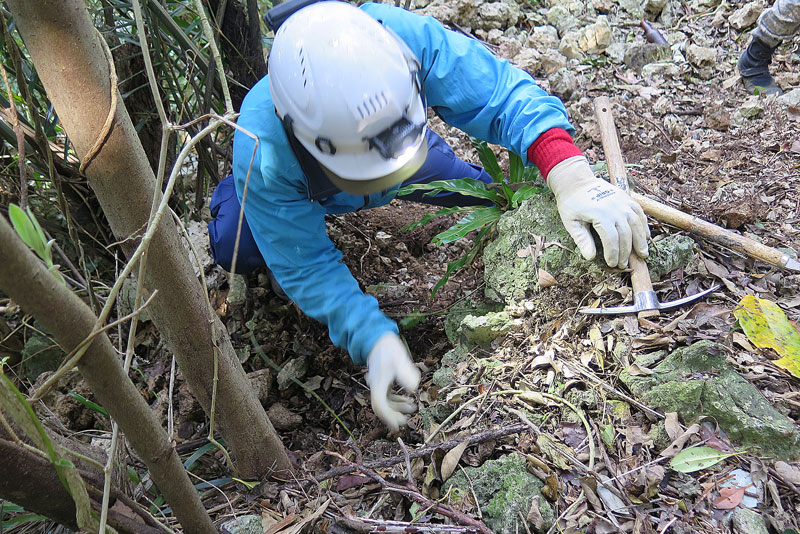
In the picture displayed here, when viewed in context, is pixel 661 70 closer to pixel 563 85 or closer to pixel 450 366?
pixel 563 85

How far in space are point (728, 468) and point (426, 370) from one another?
1.19m

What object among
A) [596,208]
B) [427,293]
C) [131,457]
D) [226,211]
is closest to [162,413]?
[131,457]

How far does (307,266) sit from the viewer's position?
2201 millimetres

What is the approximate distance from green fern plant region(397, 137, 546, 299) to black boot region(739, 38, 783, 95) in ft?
6.73

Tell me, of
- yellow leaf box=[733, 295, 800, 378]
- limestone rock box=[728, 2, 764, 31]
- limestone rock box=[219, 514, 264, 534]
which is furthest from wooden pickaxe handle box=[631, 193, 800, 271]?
limestone rock box=[728, 2, 764, 31]

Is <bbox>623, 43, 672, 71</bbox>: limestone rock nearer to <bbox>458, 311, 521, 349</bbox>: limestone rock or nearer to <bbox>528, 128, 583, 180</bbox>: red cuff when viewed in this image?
<bbox>528, 128, 583, 180</bbox>: red cuff

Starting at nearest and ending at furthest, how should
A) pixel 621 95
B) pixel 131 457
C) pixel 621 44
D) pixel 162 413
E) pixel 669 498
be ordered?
1. pixel 669 498
2. pixel 131 457
3. pixel 162 413
4. pixel 621 95
5. pixel 621 44

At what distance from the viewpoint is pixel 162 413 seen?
2.28 m

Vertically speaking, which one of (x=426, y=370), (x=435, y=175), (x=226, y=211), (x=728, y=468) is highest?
(x=226, y=211)

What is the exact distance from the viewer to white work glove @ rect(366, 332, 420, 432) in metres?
1.93

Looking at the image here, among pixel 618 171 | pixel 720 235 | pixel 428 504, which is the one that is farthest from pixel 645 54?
pixel 428 504

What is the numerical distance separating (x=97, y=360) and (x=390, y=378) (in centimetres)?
126

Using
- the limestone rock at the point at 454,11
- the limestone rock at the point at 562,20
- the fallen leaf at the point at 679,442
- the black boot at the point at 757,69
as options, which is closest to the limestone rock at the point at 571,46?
the limestone rock at the point at 562,20

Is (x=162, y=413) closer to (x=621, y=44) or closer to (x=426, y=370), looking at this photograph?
(x=426, y=370)
